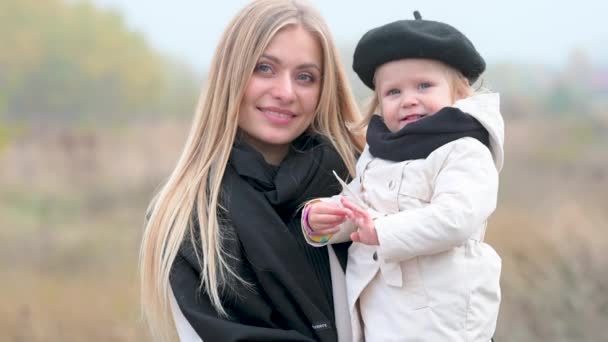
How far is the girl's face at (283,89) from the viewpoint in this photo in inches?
112

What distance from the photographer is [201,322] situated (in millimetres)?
2533

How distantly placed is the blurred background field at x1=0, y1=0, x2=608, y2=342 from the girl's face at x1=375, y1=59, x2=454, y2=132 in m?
4.03

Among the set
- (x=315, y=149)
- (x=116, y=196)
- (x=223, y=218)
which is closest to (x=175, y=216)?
(x=223, y=218)

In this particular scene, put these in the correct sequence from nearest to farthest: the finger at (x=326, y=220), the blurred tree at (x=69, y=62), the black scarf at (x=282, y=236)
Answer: the finger at (x=326, y=220) → the black scarf at (x=282, y=236) → the blurred tree at (x=69, y=62)

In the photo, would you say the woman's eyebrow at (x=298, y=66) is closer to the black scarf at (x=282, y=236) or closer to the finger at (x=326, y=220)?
the black scarf at (x=282, y=236)

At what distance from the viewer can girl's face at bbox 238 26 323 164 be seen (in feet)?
9.32

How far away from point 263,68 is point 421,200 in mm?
764

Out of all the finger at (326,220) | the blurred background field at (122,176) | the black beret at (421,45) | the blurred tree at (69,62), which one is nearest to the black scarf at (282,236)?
the finger at (326,220)

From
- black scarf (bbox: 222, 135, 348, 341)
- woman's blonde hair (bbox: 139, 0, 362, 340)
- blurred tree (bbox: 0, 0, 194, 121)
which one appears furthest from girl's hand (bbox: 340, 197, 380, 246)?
blurred tree (bbox: 0, 0, 194, 121)

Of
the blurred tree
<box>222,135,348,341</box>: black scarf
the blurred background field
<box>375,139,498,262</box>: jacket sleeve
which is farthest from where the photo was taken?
the blurred tree

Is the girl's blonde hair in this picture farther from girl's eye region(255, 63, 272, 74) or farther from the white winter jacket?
girl's eye region(255, 63, 272, 74)

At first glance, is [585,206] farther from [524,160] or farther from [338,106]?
[338,106]

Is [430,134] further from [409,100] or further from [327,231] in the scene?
[327,231]

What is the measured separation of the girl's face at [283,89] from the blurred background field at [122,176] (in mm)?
3827
